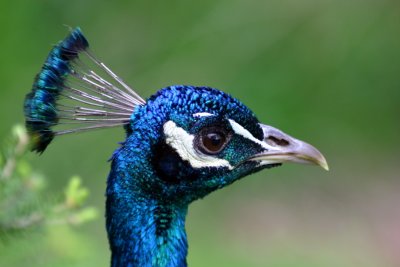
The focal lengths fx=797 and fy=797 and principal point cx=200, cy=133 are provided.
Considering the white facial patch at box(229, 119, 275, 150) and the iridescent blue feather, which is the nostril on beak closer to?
the white facial patch at box(229, 119, 275, 150)

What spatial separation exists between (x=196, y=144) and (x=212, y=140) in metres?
0.03

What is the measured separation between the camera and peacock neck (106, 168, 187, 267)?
1412mm

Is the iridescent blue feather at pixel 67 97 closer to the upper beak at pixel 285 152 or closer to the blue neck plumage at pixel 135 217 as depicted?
the blue neck plumage at pixel 135 217

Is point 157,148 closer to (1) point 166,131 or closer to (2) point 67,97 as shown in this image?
(1) point 166,131

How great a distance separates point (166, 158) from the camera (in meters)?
1.41

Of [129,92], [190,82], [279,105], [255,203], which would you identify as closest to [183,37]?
[190,82]

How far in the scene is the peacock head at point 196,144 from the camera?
1398mm

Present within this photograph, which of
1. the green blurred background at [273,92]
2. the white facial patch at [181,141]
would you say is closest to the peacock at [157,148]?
the white facial patch at [181,141]

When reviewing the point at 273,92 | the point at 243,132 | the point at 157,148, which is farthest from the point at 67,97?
the point at 273,92

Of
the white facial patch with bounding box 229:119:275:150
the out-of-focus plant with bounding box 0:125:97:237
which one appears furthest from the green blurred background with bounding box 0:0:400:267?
the white facial patch with bounding box 229:119:275:150

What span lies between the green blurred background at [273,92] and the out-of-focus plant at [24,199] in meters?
1.66

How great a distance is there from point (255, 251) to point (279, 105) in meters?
0.83

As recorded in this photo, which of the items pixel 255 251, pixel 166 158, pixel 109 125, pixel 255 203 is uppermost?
pixel 255 203

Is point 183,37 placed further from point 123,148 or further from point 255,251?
point 123,148
